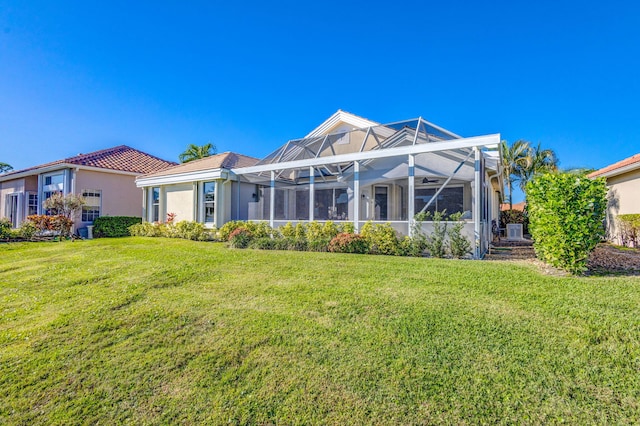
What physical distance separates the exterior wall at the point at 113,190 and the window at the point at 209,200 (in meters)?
7.53

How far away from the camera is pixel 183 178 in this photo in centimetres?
1730

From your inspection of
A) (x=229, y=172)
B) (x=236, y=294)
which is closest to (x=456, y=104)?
(x=229, y=172)

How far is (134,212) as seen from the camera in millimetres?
21078

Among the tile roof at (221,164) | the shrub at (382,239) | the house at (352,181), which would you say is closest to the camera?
the shrub at (382,239)

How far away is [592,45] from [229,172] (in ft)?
A: 66.0

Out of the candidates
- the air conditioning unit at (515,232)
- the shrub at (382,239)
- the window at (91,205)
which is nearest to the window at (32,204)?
the window at (91,205)

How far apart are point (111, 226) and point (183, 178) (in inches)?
220

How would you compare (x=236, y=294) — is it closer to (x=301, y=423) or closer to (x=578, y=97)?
(x=301, y=423)

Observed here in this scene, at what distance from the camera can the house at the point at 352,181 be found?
11109 mm

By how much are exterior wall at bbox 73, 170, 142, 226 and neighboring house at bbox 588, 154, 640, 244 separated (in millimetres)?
27457

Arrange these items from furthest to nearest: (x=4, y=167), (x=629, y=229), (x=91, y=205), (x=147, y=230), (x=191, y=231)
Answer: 1. (x=4, y=167)
2. (x=91, y=205)
3. (x=147, y=230)
4. (x=191, y=231)
5. (x=629, y=229)

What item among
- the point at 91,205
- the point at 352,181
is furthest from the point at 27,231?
the point at 352,181

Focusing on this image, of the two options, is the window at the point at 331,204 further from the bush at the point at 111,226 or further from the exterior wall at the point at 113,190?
the exterior wall at the point at 113,190

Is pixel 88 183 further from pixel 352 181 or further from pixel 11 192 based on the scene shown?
pixel 352 181
